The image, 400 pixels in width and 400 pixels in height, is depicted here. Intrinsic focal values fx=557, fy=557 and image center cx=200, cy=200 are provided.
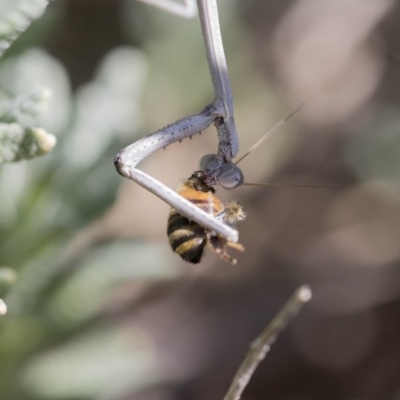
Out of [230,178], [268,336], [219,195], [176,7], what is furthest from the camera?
[219,195]

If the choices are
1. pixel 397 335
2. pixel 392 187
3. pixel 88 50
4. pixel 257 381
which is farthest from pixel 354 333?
pixel 88 50

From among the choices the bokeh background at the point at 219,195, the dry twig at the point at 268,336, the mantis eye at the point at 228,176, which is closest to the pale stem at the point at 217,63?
the mantis eye at the point at 228,176

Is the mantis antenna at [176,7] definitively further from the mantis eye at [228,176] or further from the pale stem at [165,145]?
the mantis eye at [228,176]

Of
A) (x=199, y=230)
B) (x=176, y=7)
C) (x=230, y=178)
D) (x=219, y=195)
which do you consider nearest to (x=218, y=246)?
(x=199, y=230)

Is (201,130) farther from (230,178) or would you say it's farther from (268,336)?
(268,336)

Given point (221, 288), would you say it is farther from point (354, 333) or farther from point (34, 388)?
point (34, 388)

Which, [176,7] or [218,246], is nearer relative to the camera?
[218,246]
